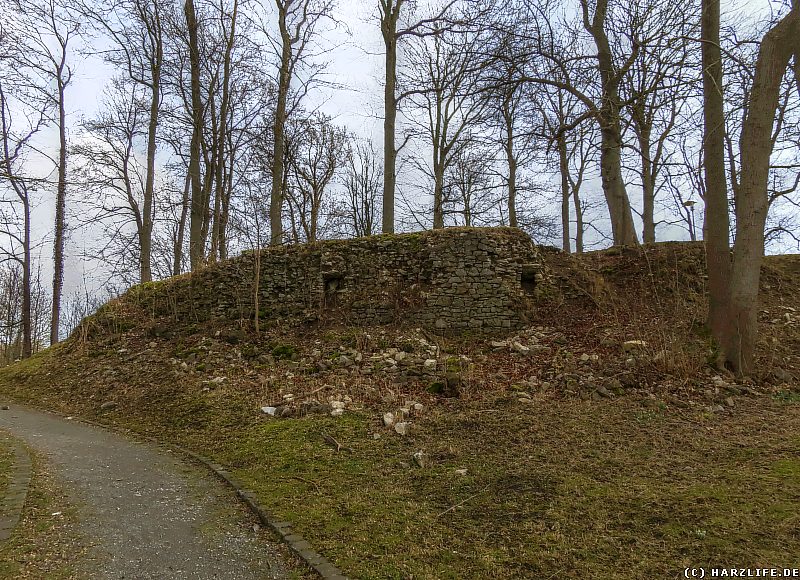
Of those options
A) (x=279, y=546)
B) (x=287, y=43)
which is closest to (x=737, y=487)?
(x=279, y=546)

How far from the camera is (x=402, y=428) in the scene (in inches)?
241

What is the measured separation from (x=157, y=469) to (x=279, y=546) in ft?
8.89

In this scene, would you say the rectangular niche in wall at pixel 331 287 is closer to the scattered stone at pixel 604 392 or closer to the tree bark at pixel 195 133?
the tree bark at pixel 195 133

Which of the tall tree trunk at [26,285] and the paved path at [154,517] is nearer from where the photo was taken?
the paved path at [154,517]

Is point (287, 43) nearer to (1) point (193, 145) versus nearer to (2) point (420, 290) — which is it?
(1) point (193, 145)

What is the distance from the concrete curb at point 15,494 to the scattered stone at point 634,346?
8309 millimetres

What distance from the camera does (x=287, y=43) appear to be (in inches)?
631

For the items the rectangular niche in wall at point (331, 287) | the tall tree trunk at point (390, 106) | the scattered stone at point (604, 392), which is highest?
the tall tree trunk at point (390, 106)

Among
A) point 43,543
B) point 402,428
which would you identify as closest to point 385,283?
point 402,428

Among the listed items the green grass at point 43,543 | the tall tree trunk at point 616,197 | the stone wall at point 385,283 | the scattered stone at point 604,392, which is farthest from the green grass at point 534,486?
the tall tree trunk at point 616,197

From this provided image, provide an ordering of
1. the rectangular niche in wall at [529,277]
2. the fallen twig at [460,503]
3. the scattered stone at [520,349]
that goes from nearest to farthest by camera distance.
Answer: the fallen twig at [460,503] → the scattered stone at [520,349] → the rectangular niche in wall at [529,277]

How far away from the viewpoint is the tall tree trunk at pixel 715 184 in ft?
24.6

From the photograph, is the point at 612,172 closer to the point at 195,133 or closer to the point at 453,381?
the point at 453,381

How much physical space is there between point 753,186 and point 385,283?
743cm
